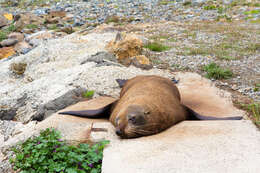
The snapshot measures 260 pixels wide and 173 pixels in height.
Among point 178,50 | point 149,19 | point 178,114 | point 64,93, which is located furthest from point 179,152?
point 149,19

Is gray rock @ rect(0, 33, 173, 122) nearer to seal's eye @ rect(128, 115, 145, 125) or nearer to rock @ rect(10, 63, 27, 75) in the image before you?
rock @ rect(10, 63, 27, 75)

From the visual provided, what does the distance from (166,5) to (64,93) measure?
16783mm

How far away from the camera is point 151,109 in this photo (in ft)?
13.1

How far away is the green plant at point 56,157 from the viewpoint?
3.38 meters

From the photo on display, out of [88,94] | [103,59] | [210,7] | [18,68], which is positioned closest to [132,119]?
[88,94]

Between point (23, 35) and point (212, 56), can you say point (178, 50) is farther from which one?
point (23, 35)

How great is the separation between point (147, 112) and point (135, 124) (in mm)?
240

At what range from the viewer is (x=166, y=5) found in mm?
20891

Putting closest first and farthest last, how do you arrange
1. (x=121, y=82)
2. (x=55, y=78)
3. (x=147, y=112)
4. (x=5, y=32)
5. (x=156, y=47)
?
(x=147, y=112)
(x=121, y=82)
(x=55, y=78)
(x=156, y=47)
(x=5, y=32)

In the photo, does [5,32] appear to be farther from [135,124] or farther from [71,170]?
[71,170]

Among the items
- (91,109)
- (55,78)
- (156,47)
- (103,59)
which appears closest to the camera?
(91,109)

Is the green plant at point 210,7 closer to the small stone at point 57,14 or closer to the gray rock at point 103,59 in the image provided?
the small stone at point 57,14

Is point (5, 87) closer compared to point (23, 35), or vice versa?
point (5, 87)

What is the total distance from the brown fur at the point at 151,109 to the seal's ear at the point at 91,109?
188mm
